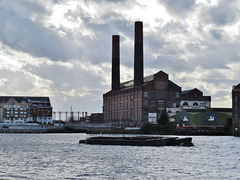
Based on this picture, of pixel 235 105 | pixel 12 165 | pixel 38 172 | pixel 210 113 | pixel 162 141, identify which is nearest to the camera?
pixel 38 172

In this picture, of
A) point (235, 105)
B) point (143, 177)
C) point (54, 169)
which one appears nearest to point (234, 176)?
point (143, 177)

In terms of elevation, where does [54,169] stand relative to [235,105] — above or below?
below

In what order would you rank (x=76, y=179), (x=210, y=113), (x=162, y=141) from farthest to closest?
(x=210, y=113) < (x=162, y=141) < (x=76, y=179)

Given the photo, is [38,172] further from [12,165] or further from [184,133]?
[184,133]

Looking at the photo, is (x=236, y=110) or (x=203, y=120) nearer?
(x=236, y=110)

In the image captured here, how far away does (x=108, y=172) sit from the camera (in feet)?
148

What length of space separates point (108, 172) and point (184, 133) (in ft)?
447

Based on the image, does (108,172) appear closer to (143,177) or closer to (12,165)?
(143,177)

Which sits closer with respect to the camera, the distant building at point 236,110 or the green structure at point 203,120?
the distant building at point 236,110

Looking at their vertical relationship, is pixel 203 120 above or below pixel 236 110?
below

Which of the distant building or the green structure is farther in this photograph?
the green structure

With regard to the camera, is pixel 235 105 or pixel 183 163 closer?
pixel 183 163

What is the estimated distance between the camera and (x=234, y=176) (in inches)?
1672

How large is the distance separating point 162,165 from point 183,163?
3.38 metres
